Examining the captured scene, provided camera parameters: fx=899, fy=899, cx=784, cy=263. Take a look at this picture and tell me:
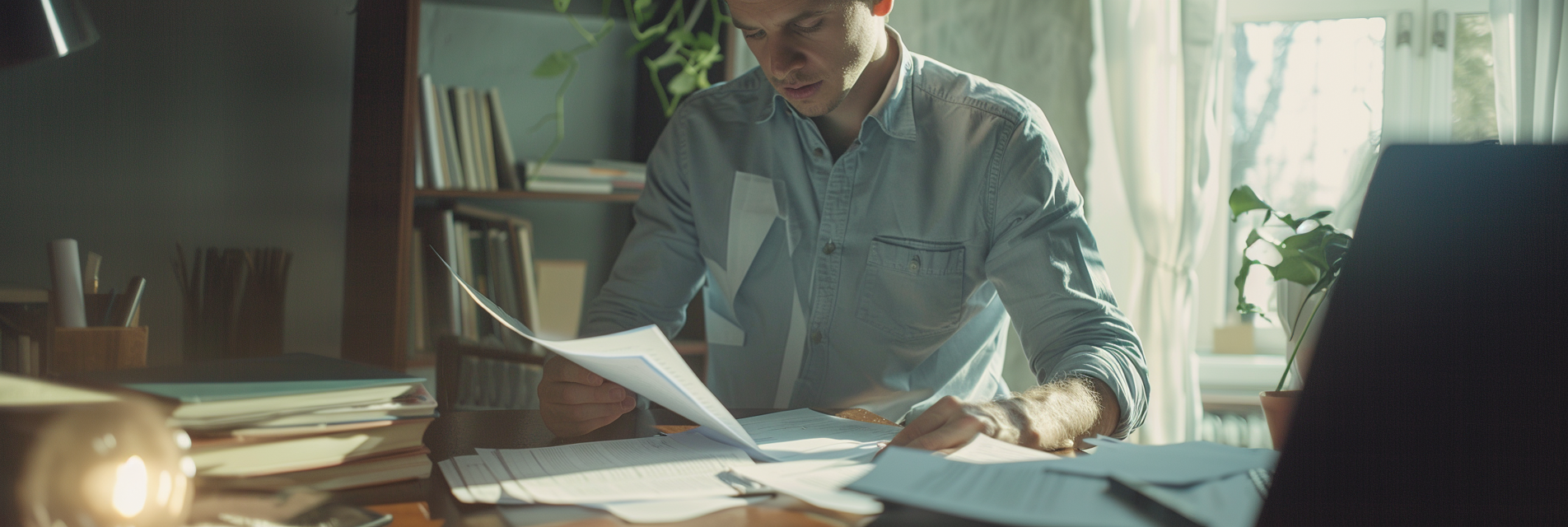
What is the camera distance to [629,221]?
2432 mm

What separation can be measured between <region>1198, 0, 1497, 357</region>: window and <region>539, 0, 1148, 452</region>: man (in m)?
1.42

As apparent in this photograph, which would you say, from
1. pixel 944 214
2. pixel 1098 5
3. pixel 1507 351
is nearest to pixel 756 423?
pixel 944 214

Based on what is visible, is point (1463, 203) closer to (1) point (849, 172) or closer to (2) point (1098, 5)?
(1) point (849, 172)

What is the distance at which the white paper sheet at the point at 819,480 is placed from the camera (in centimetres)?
63

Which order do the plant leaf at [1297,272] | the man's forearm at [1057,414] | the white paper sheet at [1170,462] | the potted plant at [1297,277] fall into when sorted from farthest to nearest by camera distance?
the plant leaf at [1297,272], the potted plant at [1297,277], the man's forearm at [1057,414], the white paper sheet at [1170,462]

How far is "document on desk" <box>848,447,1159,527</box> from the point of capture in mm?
491

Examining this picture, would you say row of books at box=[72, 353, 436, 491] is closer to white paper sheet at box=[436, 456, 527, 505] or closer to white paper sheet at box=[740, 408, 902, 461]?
white paper sheet at box=[436, 456, 527, 505]

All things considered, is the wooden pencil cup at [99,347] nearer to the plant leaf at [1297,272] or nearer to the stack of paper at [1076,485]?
the stack of paper at [1076,485]

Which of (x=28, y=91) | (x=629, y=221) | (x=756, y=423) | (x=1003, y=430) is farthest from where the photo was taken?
(x=629, y=221)

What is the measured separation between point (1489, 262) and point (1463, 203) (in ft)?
0.10

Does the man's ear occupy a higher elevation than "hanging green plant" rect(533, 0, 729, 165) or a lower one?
lower

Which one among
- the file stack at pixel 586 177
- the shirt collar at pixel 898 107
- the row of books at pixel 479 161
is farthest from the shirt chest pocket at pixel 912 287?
the row of books at pixel 479 161

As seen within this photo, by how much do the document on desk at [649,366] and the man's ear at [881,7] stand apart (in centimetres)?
76

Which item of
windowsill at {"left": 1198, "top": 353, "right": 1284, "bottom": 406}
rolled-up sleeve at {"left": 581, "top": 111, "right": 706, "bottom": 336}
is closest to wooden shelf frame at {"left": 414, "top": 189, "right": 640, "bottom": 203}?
rolled-up sleeve at {"left": 581, "top": 111, "right": 706, "bottom": 336}
